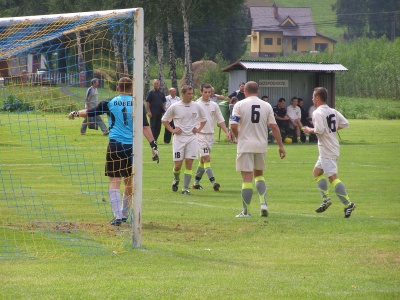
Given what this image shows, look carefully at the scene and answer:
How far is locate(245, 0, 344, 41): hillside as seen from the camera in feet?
484

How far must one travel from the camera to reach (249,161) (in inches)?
499

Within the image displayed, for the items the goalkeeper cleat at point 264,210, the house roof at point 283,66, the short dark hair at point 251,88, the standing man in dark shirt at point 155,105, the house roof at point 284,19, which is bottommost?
the goalkeeper cleat at point 264,210

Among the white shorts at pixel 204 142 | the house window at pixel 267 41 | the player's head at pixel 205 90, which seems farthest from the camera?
the house window at pixel 267 41

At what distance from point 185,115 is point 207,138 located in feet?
4.60

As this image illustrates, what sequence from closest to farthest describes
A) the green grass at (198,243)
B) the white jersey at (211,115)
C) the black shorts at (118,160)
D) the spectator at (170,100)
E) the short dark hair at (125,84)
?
the green grass at (198,243), the short dark hair at (125,84), the black shorts at (118,160), the white jersey at (211,115), the spectator at (170,100)

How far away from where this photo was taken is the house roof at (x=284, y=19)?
136 m

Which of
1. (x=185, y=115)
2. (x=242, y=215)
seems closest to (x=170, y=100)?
(x=185, y=115)

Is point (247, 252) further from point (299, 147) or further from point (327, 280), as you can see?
point (299, 147)

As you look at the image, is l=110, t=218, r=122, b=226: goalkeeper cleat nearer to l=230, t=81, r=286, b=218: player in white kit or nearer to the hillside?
l=230, t=81, r=286, b=218: player in white kit

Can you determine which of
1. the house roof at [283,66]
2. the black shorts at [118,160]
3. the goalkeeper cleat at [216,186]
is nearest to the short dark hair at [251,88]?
the black shorts at [118,160]

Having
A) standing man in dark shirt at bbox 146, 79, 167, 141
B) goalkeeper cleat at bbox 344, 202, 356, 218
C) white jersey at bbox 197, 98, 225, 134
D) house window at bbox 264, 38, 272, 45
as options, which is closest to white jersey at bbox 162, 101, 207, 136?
white jersey at bbox 197, 98, 225, 134

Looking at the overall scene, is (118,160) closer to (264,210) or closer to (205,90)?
(264,210)

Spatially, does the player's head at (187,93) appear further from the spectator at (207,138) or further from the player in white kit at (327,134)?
the player in white kit at (327,134)

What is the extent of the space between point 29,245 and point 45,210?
118 inches
